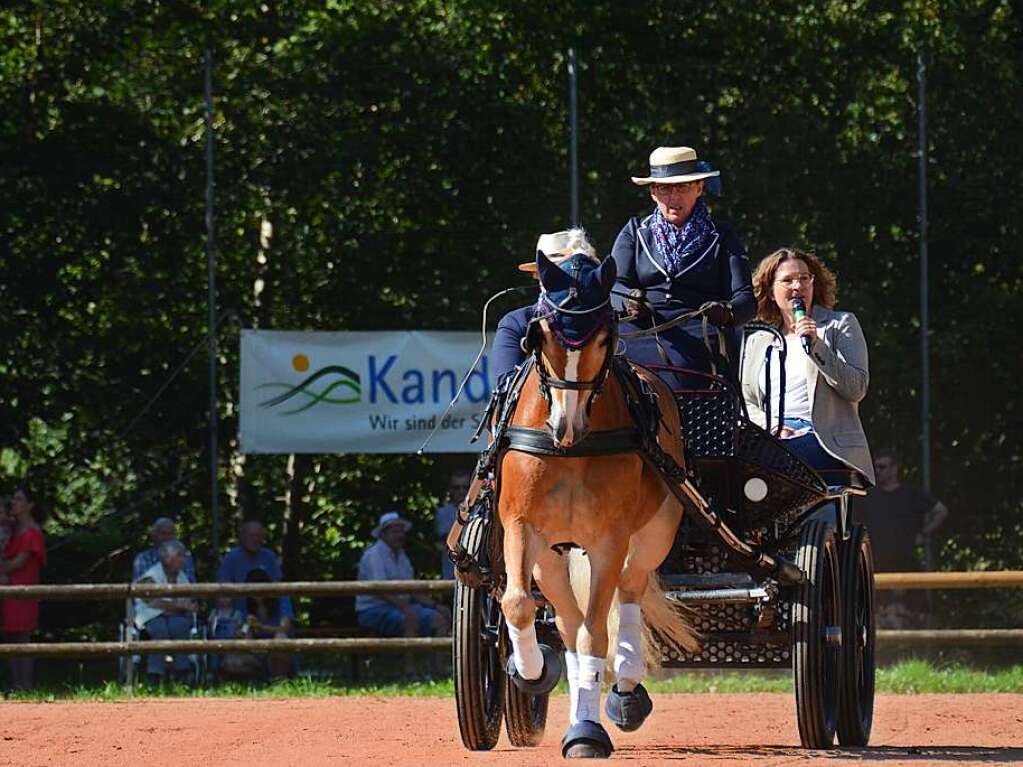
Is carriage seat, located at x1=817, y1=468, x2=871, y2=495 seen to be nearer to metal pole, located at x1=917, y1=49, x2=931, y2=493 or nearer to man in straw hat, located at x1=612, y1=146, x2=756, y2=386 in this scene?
man in straw hat, located at x1=612, y1=146, x2=756, y2=386

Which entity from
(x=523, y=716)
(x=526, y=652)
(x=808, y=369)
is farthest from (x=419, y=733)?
(x=808, y=369)

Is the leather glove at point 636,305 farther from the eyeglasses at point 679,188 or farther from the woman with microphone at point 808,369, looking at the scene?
the woman with microphone at point 808,369

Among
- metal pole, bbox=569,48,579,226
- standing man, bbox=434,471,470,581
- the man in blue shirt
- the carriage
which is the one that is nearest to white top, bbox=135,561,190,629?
the man in blue shirt

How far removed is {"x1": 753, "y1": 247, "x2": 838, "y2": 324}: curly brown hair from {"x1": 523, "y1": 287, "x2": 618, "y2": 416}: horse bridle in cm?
187

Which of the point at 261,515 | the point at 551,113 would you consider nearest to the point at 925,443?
the point at 551,113

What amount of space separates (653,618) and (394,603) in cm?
667

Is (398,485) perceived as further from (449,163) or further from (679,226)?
(679,226)

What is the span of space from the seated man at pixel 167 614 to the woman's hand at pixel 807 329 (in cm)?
677

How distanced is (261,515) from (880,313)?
5333 mm

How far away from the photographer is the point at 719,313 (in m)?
8.22

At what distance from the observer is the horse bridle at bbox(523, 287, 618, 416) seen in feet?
24.0

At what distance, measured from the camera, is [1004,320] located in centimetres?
1572

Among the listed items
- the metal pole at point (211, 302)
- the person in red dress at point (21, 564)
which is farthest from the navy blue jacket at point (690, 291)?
the person in red dress at point (21, 564)

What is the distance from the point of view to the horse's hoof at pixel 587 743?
760 cm
